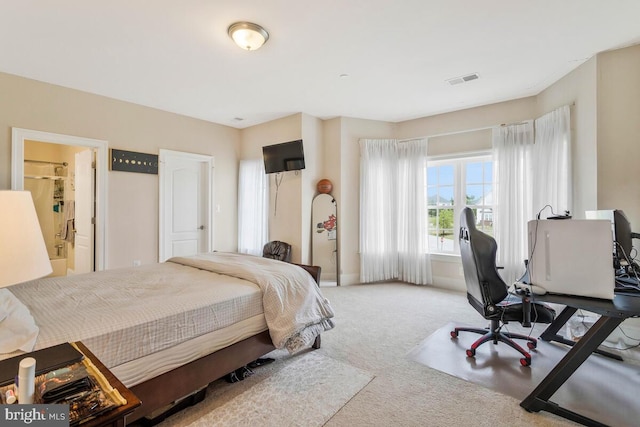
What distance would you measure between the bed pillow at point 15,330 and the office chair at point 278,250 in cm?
339

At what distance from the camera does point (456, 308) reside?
3725 mm

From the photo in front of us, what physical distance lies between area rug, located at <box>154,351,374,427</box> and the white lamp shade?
4.06 feet

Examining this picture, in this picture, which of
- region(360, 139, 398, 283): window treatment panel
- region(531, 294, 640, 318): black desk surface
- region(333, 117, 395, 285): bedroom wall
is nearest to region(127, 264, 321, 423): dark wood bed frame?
region(531, 294, 640, 318): black desk surface

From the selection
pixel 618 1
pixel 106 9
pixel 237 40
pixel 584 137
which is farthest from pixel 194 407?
pixel 584 137

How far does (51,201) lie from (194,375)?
5.33 metres

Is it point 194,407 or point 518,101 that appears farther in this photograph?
point 518,101

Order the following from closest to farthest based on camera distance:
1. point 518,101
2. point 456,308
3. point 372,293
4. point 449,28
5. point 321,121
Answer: point 449,28 < point 456,308 < point 518,101 < point 372,293 < point 321,121

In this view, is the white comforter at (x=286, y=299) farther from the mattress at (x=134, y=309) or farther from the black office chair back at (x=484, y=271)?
the black office chair back at (x=484, y=271)

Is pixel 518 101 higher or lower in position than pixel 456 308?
higher

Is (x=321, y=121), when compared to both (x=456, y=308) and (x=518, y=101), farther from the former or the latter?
(x=456, y=308)

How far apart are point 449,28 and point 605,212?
1922mm

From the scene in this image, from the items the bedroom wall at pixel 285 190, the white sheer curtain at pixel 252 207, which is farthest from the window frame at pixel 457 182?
the white sheer curtain at pixel 252 207

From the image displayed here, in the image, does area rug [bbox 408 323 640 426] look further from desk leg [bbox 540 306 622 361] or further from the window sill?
the window sill

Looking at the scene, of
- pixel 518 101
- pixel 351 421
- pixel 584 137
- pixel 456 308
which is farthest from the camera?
pixel 518 101
